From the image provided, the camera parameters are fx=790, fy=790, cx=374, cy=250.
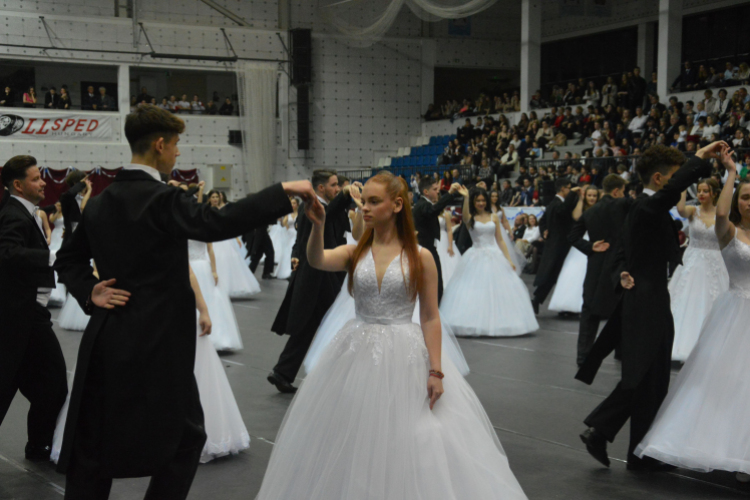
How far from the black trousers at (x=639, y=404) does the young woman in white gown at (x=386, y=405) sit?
4.29ft

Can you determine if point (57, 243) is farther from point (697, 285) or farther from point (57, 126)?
point (57, 126)

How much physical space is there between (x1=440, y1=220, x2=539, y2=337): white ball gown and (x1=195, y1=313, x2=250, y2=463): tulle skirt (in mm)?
4626

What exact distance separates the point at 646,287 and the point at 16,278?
3.58 metres

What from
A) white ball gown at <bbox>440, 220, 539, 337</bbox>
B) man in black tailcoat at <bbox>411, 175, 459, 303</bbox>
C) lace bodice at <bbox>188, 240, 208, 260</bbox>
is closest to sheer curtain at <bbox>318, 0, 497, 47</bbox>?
white ball gown at <bbox>440, 220, 539, 337</bbox>

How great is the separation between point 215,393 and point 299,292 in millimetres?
1772

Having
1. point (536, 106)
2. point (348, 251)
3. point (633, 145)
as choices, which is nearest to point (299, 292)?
point (348, 251)

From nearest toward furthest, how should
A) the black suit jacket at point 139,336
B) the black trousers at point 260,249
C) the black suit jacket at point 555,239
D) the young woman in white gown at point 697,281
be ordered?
the black suit jacket at point 139,336, the young woman in white gown at point 697,281, the black suit jacket at point 555,239, the black trousers at point 260,249

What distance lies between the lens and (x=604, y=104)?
21906mm

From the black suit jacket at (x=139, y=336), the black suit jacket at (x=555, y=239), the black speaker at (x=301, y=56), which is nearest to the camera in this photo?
the black suit jacket at (x=139, y=336)

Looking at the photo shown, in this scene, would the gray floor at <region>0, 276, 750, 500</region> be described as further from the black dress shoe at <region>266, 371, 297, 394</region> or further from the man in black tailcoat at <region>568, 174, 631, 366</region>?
the man in black tailcoat at <region>568, 174, 631, 366</region>

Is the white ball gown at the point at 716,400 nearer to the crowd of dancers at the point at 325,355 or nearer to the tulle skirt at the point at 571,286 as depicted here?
the crowd of dancers at the point at 325,355

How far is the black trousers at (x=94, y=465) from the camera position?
288 cm

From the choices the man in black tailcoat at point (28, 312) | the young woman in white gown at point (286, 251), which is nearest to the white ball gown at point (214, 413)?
the man in black tailcoat at point (28, 312)

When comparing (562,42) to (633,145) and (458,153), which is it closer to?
(458,153)
